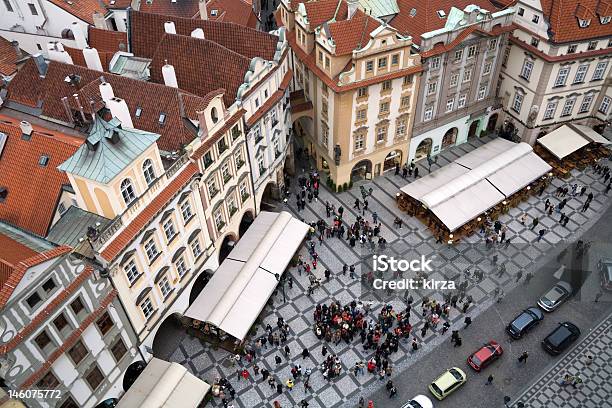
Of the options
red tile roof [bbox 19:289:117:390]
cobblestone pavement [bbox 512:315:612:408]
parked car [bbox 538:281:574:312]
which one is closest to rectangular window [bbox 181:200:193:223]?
red tile roof [bbox 19:289:117:390]

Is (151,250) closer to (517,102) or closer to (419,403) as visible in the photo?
(419,403)

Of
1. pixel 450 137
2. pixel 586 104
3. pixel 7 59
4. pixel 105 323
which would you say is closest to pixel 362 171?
pixel 450 137

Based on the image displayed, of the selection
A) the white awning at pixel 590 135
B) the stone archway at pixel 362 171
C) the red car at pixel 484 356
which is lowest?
the red car at pixel 484 356

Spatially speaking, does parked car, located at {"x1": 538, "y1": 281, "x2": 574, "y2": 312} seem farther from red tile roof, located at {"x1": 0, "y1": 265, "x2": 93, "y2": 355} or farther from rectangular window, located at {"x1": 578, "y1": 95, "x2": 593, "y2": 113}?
red tile roof, located at {"x1": 0, "y1": 265, "x2": 93, "y2": 355}

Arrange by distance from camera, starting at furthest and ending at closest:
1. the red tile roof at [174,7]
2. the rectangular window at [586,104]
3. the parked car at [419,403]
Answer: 1. the red tile roof at [174,7]
2. the rectangular window at [586,104]
3. the parked car at [419,403]

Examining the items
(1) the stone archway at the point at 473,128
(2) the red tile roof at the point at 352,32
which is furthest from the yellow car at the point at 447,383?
(1) the stone archway at the point at 473,128

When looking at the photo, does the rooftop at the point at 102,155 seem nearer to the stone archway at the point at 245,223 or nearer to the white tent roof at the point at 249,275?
the white tent roof at the point at 249,275
